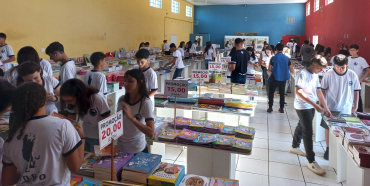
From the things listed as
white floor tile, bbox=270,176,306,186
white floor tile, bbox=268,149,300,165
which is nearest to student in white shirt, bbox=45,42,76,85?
white floor tile, bbox=270,176,306,186

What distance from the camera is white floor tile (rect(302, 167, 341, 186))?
3350 mm

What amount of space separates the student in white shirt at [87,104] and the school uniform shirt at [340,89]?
288 centimetres

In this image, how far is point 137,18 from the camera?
43.5ft

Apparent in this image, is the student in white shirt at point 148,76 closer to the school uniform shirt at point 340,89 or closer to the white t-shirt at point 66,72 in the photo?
the white t-shirt at point 66,72

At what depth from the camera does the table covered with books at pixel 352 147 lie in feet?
7.65

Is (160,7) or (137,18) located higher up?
(160,7)

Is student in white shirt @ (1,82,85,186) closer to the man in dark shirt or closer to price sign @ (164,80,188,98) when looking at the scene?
price sign @ (164,80,188,98)

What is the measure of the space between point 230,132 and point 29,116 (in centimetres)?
212

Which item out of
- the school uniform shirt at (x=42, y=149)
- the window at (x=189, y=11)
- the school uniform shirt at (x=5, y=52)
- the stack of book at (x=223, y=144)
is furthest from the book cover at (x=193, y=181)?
the window at (x=189, y=11)

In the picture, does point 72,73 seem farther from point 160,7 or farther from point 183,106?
point 160,7

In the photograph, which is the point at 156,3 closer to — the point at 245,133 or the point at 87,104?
the point at 245,133

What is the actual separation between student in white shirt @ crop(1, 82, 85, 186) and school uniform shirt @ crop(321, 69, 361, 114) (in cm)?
332

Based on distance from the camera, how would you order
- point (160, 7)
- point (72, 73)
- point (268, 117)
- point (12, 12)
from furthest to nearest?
point (160, 7) → point (12, 12) → point (268, 117) → point (72, 73)

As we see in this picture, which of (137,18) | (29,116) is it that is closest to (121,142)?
(29,116)
